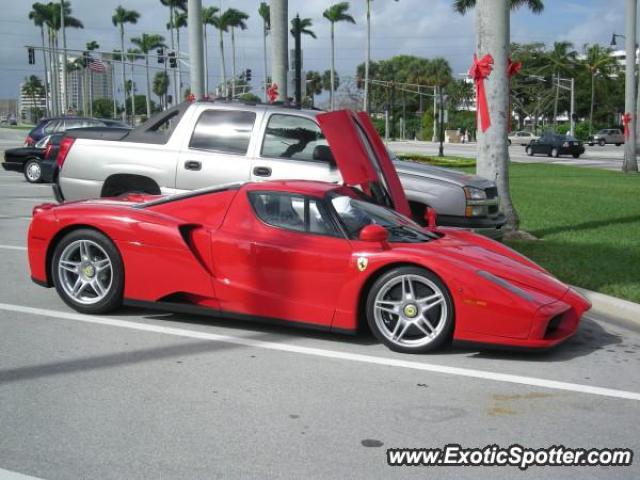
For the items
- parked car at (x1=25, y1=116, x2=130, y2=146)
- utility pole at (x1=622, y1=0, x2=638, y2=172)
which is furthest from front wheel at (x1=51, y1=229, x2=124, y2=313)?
utility pole at (x1=622, y1=0, x2=638, y2=172)

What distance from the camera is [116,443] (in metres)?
3.99

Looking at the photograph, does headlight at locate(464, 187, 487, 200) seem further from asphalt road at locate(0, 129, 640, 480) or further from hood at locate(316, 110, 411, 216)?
asphalt road at locate(0, 129, 640, 480)

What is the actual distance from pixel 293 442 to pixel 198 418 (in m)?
0.61

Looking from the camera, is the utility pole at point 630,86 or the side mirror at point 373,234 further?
the utility pole at point 630,86

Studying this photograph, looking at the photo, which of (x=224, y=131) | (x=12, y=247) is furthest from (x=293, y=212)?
(x=12, y=247)

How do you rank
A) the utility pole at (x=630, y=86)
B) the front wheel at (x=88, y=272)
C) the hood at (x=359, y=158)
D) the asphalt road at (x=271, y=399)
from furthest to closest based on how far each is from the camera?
the utility pole at (x=630, y=86), the hood at (x=359, y=158), the front wheel at (x=88, y=272), the asphalt road at (x=271, y=399)

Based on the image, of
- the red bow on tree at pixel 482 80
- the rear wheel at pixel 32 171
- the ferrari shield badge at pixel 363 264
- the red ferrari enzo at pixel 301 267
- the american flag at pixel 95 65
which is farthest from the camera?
the american flag at pixel 95 65

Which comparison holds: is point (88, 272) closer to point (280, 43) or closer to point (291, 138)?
point (291, 138)

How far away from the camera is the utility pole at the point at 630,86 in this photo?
90.9 ft

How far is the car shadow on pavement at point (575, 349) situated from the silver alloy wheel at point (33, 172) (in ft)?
50.9

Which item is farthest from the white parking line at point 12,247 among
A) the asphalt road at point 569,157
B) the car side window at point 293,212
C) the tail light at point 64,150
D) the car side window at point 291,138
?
the asphalt road at point 569,157

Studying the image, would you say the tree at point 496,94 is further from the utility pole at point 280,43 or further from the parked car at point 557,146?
the parked car at point 557,146

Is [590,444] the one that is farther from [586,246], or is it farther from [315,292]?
[586,246]

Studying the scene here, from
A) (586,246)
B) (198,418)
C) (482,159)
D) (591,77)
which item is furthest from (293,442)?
(591,77)
